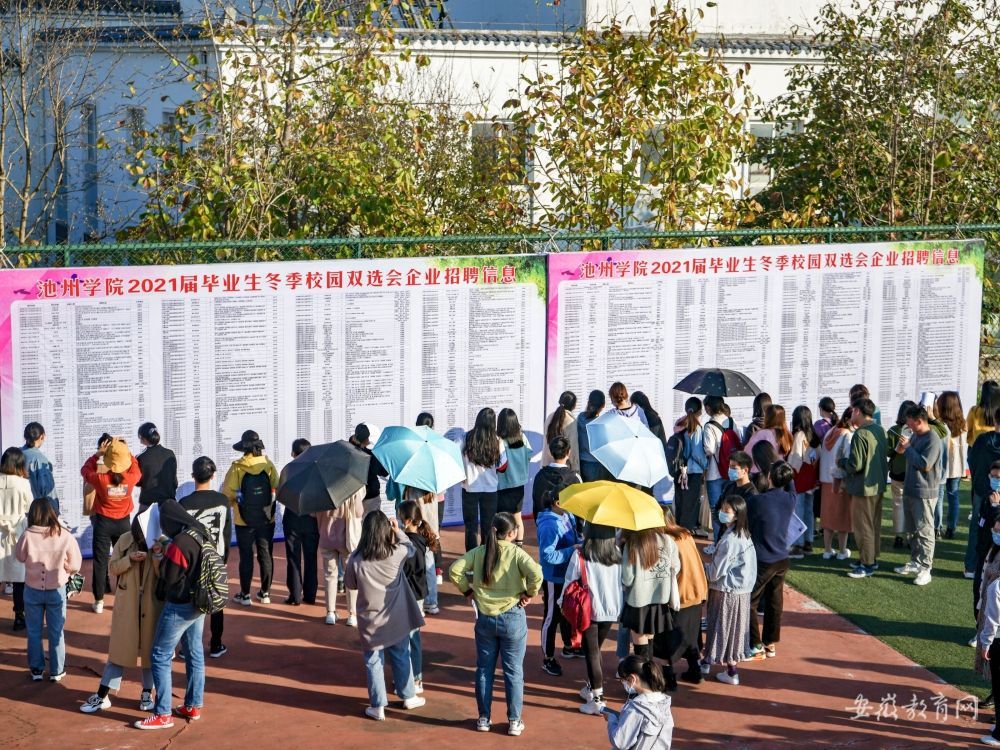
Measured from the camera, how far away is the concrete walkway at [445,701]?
903cm

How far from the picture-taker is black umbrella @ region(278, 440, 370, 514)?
10070mm

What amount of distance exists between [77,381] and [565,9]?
14313mm

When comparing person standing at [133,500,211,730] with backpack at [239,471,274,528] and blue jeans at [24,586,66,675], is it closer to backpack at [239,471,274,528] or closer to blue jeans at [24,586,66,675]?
blue jeans at [24,586,66,675]

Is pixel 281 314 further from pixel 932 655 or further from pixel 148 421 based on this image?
pixel 932 655

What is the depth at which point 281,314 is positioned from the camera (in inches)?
512

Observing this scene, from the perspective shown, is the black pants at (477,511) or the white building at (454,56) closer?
the black pants at (477,511)

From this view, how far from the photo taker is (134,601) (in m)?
9.19

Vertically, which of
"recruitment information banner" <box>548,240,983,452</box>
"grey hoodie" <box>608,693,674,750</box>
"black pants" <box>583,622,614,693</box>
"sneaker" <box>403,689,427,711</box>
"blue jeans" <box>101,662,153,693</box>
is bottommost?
"sneaker" <box>403,689,427,711</box>

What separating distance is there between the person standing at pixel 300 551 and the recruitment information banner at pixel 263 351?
5.66 feet

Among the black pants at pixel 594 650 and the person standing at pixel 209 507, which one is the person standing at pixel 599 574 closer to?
the black pants at pixel 594 650

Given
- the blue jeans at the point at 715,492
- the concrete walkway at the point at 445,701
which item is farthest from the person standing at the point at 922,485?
the blue jeans at the point at 715,492

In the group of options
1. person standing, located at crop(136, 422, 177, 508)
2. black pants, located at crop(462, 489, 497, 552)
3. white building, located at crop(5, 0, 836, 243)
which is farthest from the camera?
white building, located at crop(5, 0, 836, 243)

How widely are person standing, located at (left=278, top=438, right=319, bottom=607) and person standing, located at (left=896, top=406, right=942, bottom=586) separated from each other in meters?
5.42

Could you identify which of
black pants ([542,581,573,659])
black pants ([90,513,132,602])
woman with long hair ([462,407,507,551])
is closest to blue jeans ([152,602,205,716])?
black pants ([90,513,132,602])
